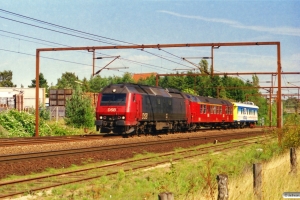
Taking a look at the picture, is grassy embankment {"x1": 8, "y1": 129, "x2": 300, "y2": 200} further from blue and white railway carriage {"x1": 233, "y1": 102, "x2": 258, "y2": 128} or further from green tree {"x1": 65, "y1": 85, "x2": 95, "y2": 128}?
blue and white railway carriage {"x1": 233, "y1": 102, "x2": 258, "y2": 128}

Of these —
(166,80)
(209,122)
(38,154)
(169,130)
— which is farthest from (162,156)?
(166,80)

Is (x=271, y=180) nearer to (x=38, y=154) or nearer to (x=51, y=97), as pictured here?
(x=38, y=154)

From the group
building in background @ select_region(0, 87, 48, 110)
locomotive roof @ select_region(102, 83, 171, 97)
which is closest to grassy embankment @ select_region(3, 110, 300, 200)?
locomotive roof @ select_region(102, 83, 171, 97)

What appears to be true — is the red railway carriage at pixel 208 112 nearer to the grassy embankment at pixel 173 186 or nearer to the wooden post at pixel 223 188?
the grassy embankment at pixel 173 186

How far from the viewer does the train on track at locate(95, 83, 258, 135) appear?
3083 cm

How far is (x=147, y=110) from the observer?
3312 centimetres

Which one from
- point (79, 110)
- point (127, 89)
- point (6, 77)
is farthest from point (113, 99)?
point (6, 77)

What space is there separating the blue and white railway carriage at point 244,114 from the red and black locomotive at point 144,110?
14.8 metres

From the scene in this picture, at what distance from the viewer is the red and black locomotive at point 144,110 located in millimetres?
30812

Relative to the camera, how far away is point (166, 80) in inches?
4427

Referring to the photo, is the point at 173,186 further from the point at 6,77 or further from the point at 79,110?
the point at 6,77

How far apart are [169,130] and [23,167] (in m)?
23.0

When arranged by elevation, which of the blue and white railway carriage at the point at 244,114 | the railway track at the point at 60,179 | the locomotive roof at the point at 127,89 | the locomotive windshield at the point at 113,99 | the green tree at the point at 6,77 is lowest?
the railway track at the point at 60,179

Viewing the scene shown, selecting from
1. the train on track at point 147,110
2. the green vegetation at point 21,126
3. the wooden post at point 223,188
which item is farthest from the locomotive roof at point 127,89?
the wooden post at point 223,188
